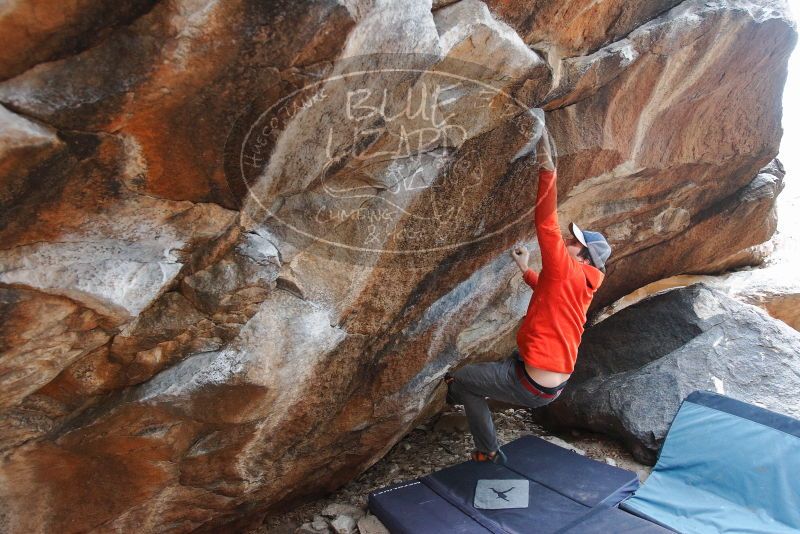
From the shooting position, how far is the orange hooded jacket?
3.35 metres

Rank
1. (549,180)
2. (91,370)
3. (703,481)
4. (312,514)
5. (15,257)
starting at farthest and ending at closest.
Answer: (312,514) < (703,481) < (549,180) < (91,370) < (15,257)

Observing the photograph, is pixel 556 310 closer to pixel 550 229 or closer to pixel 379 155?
pixel 550 229

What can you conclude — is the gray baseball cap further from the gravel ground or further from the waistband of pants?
the gravel ground

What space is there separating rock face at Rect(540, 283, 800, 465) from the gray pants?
3.94 feet

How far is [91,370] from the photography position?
2.63 metres

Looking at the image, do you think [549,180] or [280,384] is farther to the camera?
[549,180]

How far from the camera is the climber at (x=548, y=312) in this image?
327cm

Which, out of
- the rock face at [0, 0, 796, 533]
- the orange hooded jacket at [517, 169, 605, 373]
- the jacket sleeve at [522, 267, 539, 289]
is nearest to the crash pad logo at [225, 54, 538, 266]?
the rock face at [0, 0, 796, 533]

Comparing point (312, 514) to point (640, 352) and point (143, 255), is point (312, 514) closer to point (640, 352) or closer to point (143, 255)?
point (143, 255)

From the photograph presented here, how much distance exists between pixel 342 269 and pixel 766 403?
3.55 metres

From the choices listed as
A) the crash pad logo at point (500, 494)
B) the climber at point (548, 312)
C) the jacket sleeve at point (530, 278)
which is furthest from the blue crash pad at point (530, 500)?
the jacket sleeve at point (530, 278)

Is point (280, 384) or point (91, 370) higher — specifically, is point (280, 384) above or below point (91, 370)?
below

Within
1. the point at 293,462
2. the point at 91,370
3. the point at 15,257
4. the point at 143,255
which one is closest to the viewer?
the point at 15,257

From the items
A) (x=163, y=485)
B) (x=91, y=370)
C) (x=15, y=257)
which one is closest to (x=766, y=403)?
(x=163, y=485)
